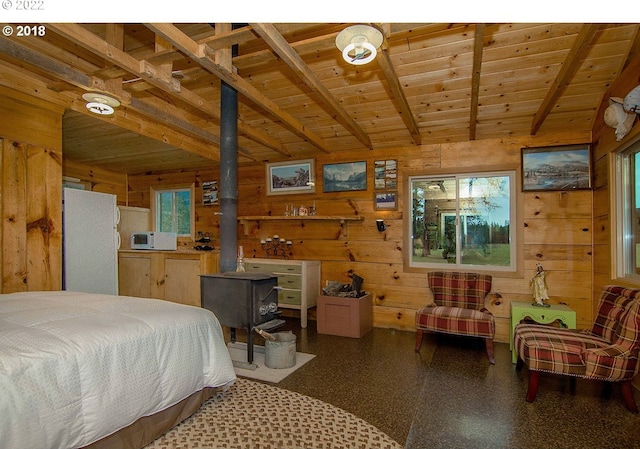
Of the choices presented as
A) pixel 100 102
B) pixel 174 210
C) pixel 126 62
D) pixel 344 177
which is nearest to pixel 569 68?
pixel 344 177

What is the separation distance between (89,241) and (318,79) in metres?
3.00

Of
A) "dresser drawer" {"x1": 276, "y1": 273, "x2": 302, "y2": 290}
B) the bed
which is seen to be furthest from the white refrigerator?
"dresser drawer" {"x1": 276, "y1": 273, "x2": 302, "y2": 290}

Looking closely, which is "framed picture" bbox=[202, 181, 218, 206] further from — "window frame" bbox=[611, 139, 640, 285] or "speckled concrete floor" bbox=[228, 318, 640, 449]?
"window frame" bbox=[611, 139, 640, 285]

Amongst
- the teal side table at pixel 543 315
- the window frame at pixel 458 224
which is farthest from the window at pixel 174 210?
the teal side table at pixel 543 315

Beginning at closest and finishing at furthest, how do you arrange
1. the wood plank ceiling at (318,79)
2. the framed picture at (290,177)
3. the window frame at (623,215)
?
the wood plank ceiling at (318,79) → the window frame at (623,215) → the framed picture at (290,177)

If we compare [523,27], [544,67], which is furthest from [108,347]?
[544,67]

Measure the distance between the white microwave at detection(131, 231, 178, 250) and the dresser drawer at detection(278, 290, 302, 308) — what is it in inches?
71.2

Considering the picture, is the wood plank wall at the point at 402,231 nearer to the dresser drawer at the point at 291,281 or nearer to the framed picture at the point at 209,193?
the framed picture at the point at 209,193

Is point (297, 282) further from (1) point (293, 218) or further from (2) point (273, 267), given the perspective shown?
(1) point (293, 218)

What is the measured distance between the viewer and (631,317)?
7.84 feet

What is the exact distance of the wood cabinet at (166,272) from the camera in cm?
457

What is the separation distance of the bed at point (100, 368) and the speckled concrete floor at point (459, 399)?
96 centimetres

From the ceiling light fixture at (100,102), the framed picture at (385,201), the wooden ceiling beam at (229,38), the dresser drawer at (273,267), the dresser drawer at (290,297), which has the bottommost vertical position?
the dresser drawer at (290,297)

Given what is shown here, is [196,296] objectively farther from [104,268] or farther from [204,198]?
[204,198]
